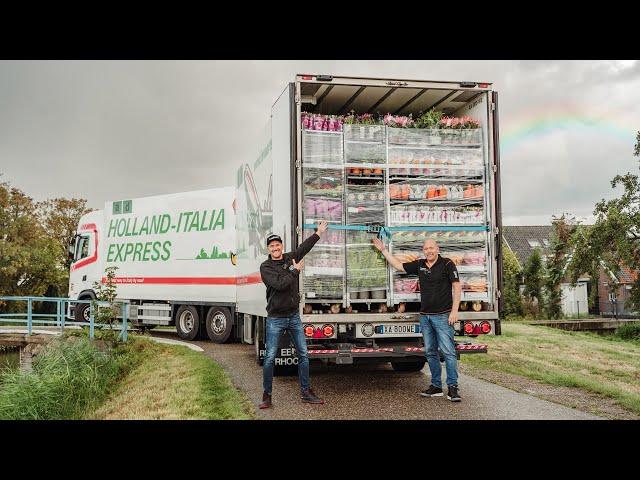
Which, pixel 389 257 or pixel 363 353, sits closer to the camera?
pixel 363 353

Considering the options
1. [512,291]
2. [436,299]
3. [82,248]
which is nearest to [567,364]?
[436,299]

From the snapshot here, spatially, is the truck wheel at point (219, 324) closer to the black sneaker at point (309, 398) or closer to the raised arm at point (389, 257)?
the black sneaker at point (309, 398)

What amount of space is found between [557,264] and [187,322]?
2367 cm

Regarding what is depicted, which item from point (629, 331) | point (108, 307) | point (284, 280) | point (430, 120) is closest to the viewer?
point (284, 280)

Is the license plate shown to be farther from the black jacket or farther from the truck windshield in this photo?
the truck windshield

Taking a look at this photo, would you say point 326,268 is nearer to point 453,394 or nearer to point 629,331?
point 453,394

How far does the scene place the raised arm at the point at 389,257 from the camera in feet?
25.9

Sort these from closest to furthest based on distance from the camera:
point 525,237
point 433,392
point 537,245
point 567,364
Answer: point 433,392 < point 567,364 < point 537,245 < point 525,237

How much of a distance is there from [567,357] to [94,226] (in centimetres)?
1361

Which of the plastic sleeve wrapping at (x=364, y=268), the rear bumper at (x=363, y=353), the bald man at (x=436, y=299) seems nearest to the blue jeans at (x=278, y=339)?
Answer: the rear bumper at (x=363, y=353)

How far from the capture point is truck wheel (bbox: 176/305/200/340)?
1666 centimetres

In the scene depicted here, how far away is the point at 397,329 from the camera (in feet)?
26.6
